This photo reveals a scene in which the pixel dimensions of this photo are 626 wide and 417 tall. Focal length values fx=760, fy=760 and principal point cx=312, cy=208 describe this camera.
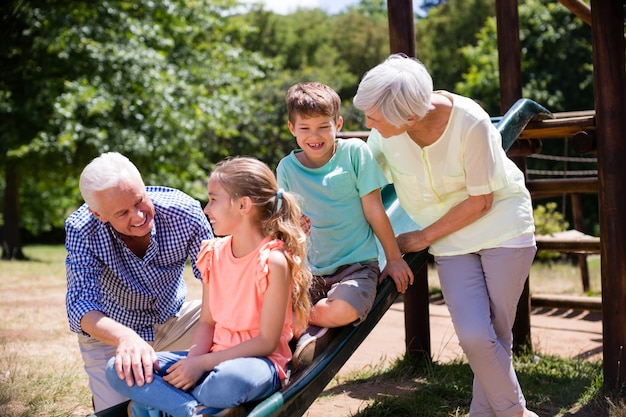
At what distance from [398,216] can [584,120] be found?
1.45 m

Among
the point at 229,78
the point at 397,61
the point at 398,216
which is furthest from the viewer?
the point at 229,78

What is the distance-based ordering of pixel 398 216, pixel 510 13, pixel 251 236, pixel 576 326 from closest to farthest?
1. pixel 251 236
2. pixel 398 216
3. pixel 510 13
4. pixel 576 326

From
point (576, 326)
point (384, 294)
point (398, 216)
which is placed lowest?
point (576, 326)

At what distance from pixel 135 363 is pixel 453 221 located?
1.37 m

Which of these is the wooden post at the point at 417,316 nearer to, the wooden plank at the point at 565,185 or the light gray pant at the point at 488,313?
the wooden plank at the point at 565,185

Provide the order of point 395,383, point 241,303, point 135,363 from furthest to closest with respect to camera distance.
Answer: point 395,383
point 241,303
point 135,363

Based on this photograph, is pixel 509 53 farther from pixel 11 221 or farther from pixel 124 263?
pixel 11 221

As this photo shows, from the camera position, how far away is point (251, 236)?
8.93 feet

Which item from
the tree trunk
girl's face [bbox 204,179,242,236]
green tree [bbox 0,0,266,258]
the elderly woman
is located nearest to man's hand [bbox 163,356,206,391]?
girl's face [bbox 204,179,242,236]

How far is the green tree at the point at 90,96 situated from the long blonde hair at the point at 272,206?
1095 cm

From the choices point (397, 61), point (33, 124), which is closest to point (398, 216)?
point (397, 61)

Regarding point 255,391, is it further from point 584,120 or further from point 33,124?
point 33,124

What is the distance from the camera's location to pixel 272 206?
2734mm

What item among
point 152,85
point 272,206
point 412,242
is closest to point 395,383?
point 412,242
